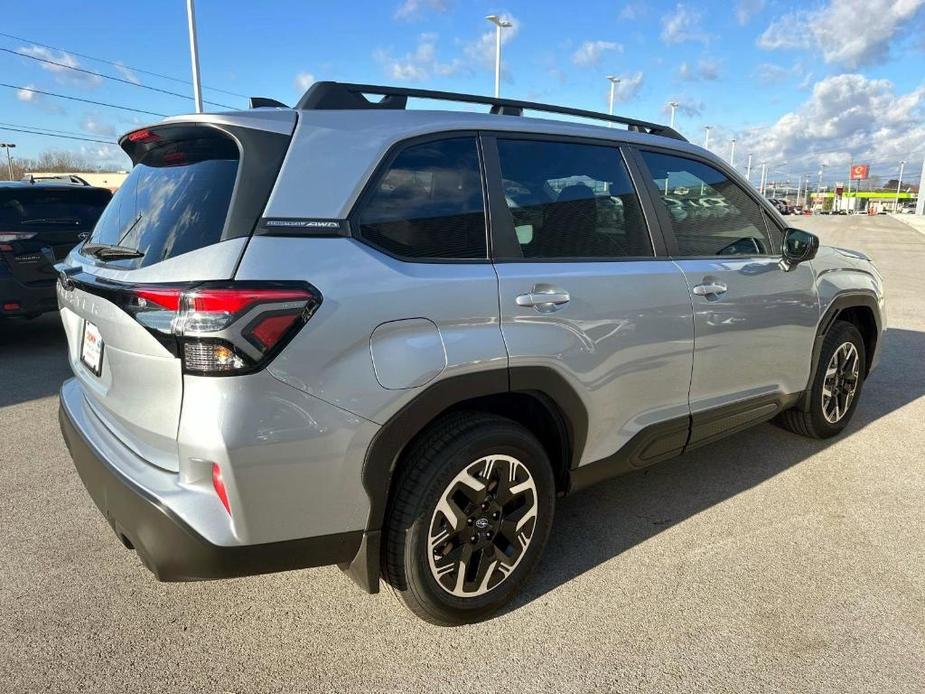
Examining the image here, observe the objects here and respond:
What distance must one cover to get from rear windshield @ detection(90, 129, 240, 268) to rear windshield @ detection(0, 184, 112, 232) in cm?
456

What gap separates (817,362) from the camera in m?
3.92

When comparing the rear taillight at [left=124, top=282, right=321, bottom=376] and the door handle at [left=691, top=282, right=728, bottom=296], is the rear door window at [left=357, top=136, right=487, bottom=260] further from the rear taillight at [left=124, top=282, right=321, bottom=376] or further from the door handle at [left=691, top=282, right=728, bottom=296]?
the door handle at [left=691, top=282, right=728, bottom=296]

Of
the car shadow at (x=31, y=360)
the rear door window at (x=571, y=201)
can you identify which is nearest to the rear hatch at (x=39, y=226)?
the car shadow at (x=31, y=360)

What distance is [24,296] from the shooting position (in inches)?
239

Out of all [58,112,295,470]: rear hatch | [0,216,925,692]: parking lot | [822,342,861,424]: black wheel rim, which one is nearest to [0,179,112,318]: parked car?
[0,216,925,692]: parking lot

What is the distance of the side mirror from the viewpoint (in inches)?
137

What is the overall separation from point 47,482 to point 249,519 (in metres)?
2.42

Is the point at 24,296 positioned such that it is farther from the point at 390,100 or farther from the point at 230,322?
the point at 230,322

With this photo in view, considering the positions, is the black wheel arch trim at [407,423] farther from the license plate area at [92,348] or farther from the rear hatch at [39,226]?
the rear hatch at [39,226]

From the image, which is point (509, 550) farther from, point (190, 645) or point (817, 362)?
point (817, 362)

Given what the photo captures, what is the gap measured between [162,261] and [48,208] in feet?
18.1

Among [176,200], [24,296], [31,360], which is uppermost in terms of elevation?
[176,200]

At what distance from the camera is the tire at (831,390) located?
4020 millimetres

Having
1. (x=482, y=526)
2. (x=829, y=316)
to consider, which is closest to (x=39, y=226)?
(x=482, y=526)
